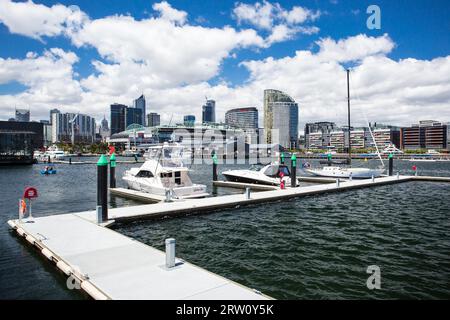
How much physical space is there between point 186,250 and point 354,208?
15.8 metres

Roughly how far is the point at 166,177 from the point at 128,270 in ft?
60.1

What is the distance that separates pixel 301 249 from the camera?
14.4m

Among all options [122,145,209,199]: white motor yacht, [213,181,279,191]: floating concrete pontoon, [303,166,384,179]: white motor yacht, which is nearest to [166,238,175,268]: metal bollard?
[122,145,209,199]: white motor yacht

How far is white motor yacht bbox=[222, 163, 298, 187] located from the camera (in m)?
37.0

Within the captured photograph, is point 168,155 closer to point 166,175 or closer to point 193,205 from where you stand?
point 166,175

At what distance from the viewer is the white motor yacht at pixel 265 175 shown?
3697cm

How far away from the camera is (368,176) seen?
47.6 metres

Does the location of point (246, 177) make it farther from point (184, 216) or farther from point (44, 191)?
point (44, 191)

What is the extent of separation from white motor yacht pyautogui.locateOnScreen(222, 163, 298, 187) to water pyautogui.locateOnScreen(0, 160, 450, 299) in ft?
36.3

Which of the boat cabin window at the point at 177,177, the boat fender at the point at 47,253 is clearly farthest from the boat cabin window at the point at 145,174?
the boat fender at the point at 47,253

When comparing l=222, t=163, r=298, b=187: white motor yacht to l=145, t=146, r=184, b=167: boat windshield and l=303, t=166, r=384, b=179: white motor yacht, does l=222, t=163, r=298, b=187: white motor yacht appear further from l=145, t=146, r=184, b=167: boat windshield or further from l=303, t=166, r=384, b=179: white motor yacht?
l=303, t=166, r=384, b=179: white motor yacht

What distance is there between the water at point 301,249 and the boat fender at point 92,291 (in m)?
0.74

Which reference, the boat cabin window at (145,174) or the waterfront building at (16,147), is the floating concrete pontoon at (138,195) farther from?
the waterfront building at (16,147)
